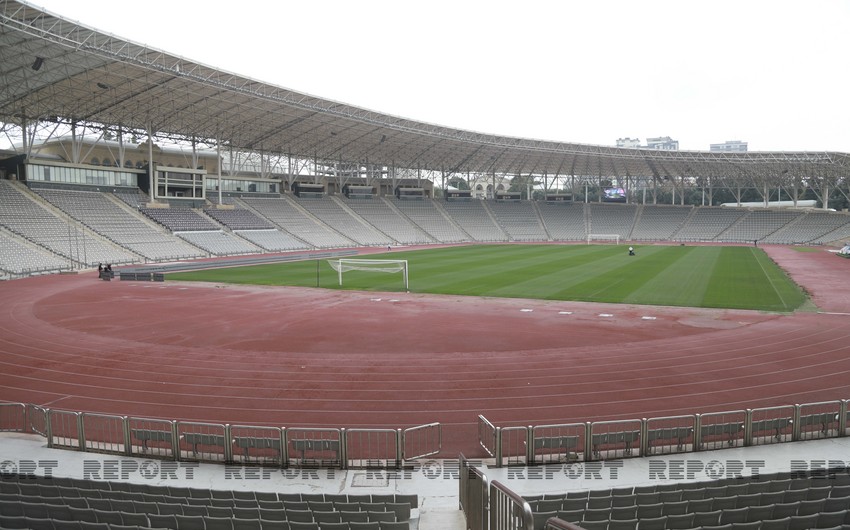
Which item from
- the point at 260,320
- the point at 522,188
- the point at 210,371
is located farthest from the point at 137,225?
the point at 522,188

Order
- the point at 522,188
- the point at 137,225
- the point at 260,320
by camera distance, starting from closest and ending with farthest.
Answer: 1. the point at 260,320
2. the point at 137,225
3. the point at 522,188

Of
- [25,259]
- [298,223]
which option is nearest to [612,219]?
[298,223]

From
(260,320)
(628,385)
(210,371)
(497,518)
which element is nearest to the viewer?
(497,518)

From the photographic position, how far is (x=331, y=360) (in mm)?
18641

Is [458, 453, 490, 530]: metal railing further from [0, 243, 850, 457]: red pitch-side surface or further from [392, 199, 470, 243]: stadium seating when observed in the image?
[392, 199, 470, 243]: stadium seating

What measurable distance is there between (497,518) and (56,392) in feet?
47.7

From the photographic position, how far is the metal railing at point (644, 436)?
10758 mm

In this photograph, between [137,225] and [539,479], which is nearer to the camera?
[539,479]

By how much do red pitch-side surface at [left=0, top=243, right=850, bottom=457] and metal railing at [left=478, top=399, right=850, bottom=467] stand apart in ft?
2.43

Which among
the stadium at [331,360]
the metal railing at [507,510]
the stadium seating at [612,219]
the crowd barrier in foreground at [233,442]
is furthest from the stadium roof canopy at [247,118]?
the metal railing at [507,510]

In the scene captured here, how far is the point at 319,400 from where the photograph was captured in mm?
14539

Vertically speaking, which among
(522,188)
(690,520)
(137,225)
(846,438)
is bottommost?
(846,438)

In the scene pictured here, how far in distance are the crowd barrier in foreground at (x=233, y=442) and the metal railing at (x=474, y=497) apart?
2206 mm

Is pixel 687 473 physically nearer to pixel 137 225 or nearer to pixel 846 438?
pixel 846 438
